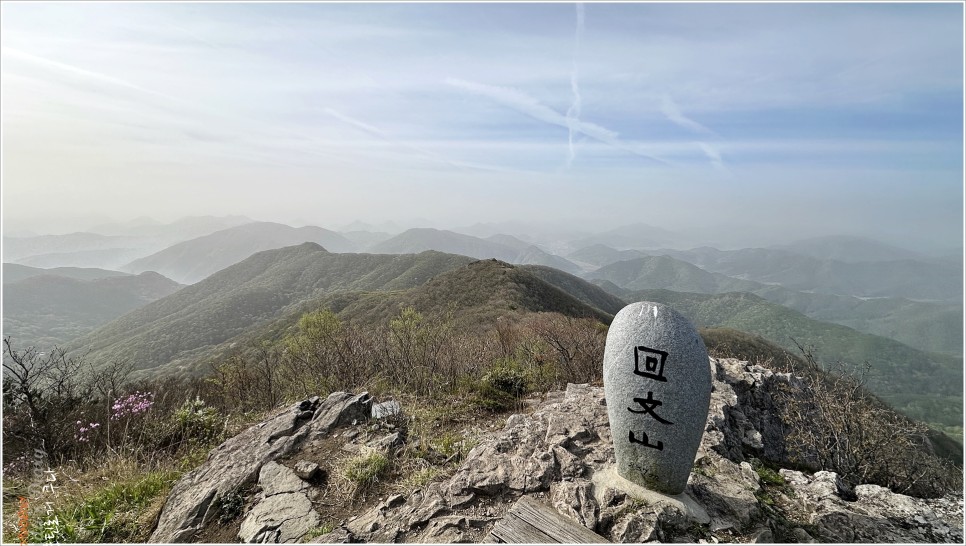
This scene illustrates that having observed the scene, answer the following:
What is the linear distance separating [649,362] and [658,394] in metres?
0.50

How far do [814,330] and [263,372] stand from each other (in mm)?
173421

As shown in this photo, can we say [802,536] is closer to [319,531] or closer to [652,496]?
[652,496]

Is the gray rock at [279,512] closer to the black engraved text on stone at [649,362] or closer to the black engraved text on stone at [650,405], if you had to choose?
the black engraved text on stone at [650,405]

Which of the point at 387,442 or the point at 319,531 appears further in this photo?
the point at 387,442

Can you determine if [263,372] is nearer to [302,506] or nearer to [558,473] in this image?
[302,506]

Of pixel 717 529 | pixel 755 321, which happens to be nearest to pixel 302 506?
pixel 717 529

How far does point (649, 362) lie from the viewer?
21.6 ft

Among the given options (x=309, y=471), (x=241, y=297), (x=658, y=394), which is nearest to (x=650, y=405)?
(x=658, y=394)

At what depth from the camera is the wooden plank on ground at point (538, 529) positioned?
589 cm

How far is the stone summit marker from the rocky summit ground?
0.50 metres

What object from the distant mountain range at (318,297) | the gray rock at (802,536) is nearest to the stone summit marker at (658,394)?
the gray rock at (802,536)

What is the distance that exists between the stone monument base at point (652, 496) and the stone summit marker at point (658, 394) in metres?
0.10

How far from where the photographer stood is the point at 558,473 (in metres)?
7.21

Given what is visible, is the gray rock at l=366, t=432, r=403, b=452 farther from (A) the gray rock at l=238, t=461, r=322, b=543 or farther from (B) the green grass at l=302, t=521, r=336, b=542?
(B) the green grass at l=302, t=521, r=336, b=542
